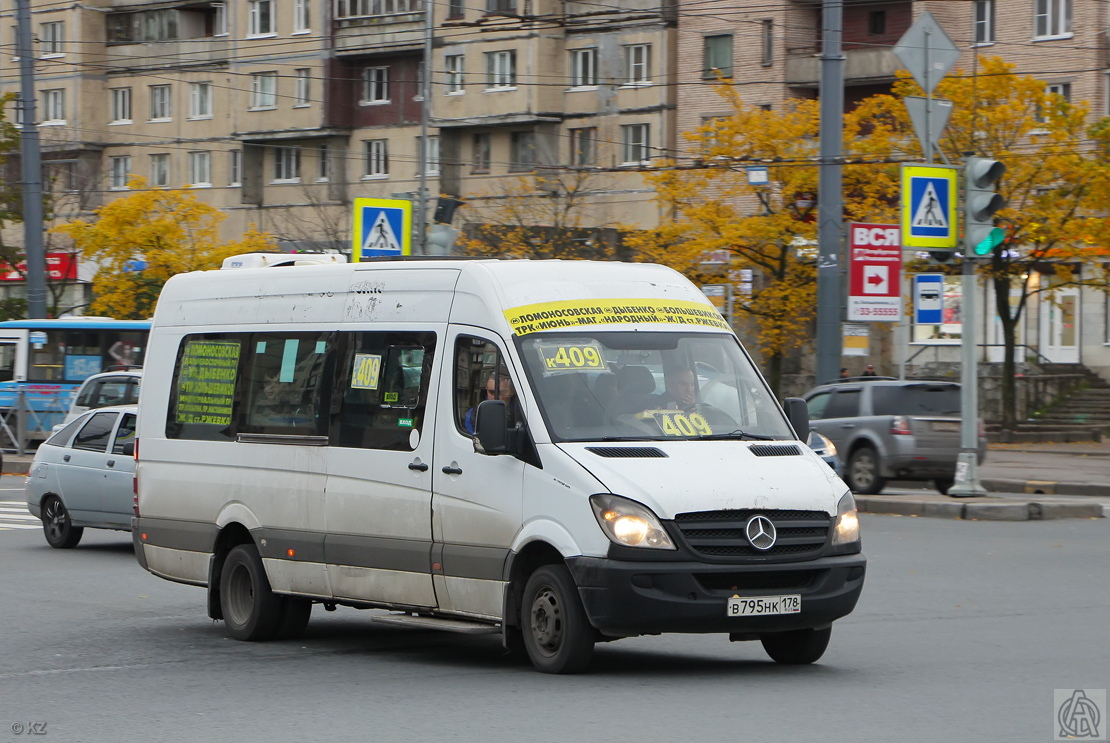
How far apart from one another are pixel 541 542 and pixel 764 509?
46.9 inches

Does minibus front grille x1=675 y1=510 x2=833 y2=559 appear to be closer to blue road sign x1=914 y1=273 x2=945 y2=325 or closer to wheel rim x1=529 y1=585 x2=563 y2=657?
wheel rim x1=529 y1=585 x2=563 y2=657

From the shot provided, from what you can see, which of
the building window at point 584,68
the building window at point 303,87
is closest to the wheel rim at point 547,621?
the building window at point 584,68

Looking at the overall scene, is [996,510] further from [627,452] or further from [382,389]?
[627,452]

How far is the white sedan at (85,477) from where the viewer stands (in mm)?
17703

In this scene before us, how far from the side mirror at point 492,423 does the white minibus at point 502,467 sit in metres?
0.01

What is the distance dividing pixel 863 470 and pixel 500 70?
41694 mm

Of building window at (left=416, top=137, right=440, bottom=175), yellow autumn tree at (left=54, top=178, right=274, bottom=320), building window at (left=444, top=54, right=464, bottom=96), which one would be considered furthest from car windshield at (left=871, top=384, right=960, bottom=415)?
building window at (left=416, top=137, right=440, bottom=175)

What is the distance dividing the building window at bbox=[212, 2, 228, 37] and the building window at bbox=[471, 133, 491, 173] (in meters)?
14.0

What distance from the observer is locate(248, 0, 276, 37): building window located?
70688mm

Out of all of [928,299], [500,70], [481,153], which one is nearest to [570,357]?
[928,299]

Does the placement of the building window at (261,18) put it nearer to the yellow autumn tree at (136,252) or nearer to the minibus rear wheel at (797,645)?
the yellow autumn tree at (136,252)

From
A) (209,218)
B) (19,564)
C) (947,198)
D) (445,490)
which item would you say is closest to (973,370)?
(947,198)

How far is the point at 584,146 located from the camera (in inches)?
2468

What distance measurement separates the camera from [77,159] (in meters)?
74.2
